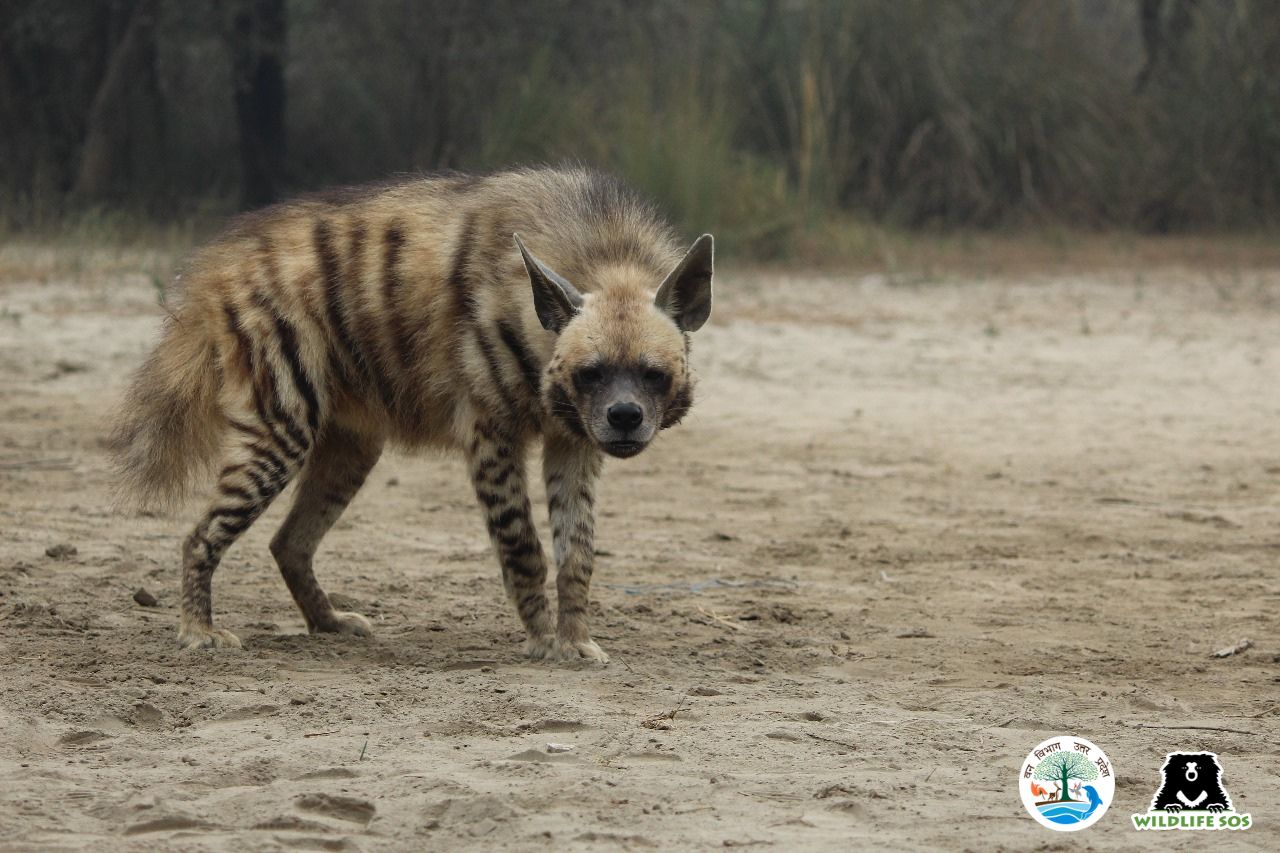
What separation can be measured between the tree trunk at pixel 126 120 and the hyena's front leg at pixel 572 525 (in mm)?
10338

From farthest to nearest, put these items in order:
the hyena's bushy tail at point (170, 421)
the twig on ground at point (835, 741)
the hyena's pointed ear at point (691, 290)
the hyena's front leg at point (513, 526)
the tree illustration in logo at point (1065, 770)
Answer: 1. the hyena's bushy tail at point (170, 421)
2. the hyena's front leg at point (513, 526)
3. the hyena's pointed ear at point (691, 290)
4. the twig on ground at point (835, 741)
5. the tree illustration in logo at point (1065, 770)

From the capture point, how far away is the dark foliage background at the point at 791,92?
46.5ft

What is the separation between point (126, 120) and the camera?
1514 cm

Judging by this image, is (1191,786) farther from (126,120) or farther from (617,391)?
(126,120)

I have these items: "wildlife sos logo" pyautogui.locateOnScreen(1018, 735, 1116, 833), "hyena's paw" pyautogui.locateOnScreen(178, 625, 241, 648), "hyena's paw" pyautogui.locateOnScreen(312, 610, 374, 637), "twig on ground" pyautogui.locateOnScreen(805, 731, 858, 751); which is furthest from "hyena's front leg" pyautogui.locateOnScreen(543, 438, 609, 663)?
"wildlife sos logo" pyautogui.locateOnScreen(1018, 735, 1116, 833)

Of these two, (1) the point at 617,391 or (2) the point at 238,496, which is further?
(2) the point at 238,496

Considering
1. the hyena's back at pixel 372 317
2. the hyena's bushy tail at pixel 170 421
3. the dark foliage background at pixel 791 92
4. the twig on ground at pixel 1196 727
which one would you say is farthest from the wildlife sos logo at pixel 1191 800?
the dark foliage background at pixel 791 92

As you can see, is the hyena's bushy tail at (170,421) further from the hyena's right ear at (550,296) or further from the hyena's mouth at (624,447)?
the hyena's mouth at (624,447)

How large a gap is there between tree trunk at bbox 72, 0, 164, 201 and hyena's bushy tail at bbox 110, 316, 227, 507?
9683 millimetres

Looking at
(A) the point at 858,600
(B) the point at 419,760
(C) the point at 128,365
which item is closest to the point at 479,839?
(B) the point at 419,760

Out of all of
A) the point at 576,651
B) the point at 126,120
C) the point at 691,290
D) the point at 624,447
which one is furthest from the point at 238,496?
the point at 126,120

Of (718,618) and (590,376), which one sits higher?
(590,376)

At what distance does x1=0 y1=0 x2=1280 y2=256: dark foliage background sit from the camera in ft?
46.5

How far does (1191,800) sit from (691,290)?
191 cm
